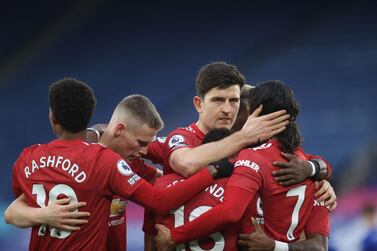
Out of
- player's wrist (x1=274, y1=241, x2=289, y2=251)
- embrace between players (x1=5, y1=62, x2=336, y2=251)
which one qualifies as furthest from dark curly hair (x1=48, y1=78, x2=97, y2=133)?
player's wrist (x1=274, y1=241, x2=289, y2=251)

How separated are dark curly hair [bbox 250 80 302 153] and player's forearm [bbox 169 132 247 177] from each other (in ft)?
0.62

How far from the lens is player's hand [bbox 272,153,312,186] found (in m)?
3.18

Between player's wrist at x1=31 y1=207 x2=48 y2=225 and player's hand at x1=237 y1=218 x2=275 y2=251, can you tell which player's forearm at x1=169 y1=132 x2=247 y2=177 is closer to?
player's hand at x1=237 y1=218 x2=275 y2=251

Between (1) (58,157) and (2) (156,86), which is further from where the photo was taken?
(2) (156,86)

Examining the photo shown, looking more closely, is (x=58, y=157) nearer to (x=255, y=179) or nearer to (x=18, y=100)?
(x=255, y=179)

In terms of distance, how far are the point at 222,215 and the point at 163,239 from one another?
13.7 inches

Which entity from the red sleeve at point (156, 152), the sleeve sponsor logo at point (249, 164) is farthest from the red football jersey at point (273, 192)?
the red sleeve at point (156, 152)

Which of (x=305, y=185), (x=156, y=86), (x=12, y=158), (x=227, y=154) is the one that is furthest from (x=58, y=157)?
(x=156, y=86)

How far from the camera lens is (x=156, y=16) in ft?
45.3

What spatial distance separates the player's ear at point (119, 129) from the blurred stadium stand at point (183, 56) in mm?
7048

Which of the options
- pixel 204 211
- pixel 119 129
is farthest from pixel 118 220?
pixel 204 211

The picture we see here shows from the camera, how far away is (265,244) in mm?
3168

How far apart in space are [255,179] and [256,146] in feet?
1.09

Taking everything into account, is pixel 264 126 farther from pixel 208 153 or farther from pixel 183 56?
pixel 183 56
